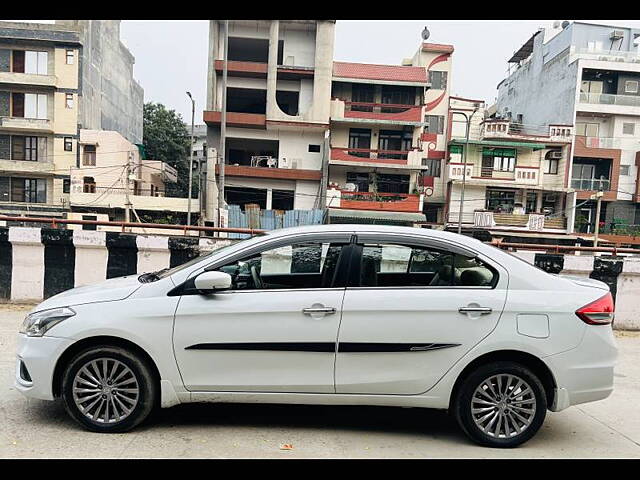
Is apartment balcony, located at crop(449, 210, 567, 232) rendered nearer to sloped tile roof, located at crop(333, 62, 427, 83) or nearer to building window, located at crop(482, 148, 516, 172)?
building window, located at crop(482, 148, 516, 172)

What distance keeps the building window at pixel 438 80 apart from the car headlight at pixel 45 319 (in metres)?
33.0

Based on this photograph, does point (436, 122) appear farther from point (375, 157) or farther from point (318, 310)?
point (318, 310)

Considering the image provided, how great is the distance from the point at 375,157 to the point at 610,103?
679 inches

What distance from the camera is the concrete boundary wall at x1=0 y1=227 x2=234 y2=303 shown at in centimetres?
754

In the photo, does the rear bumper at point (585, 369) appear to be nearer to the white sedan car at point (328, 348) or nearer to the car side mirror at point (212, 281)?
the white sedan car at point (328, 348)

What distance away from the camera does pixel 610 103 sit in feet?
107

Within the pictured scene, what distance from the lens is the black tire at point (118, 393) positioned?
3.52 m

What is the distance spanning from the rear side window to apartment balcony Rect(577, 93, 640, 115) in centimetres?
3468

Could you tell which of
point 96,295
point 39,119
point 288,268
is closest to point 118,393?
point 96,295

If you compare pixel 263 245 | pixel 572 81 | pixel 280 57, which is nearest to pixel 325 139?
pixel 280 57

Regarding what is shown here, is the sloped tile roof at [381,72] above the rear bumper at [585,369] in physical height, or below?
above

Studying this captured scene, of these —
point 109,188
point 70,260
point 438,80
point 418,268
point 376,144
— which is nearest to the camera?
point 418,268

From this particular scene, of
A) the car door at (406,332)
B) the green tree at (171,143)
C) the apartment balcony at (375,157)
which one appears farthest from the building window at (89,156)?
the car door at (406,332)

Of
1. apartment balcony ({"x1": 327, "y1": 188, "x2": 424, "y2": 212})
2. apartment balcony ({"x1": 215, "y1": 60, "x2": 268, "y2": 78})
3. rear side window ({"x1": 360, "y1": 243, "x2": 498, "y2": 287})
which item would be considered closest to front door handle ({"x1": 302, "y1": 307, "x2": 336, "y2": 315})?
rear side window ({"x1": 360, "y1": 243, "x2": 498, "y2": 287})
